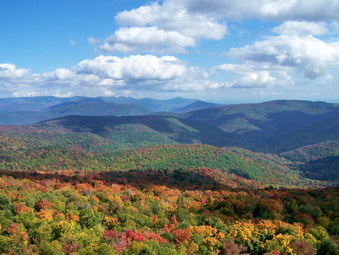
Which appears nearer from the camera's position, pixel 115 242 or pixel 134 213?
pixel 115 242

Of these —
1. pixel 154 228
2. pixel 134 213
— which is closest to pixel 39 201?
pixel 134 213

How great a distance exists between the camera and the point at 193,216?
46031 millimetres

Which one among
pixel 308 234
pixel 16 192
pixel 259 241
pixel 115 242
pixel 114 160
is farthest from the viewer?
pixel 114 160

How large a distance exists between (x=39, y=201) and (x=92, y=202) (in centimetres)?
812

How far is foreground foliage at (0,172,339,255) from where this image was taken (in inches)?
1201

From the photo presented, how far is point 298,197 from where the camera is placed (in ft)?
197

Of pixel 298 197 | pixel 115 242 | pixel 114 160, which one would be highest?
pixel 115 242

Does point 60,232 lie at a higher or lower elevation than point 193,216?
higher

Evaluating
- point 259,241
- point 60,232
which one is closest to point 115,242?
point 60,232

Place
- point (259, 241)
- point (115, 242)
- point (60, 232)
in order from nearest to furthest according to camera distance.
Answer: point (115, 242) → point (60, 232) → point (259, 241)

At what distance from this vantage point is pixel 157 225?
137 feet

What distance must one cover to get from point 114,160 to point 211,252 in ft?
533

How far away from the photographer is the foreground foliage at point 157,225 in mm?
30500

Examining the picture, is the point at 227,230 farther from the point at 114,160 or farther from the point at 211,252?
the point at 114,160
